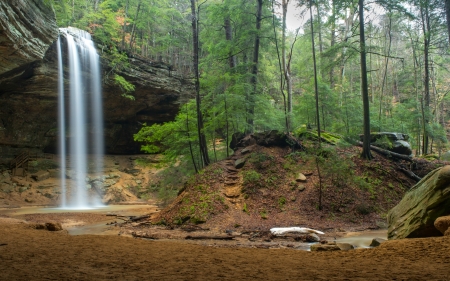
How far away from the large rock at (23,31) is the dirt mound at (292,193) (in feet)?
33.1

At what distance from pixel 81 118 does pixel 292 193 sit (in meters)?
17.8

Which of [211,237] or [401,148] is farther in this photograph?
[401,148]

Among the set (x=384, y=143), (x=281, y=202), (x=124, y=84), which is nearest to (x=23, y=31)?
(x=124, y=84)

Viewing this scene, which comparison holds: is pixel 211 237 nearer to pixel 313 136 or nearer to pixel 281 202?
pixel 281 202

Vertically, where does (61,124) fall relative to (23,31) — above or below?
below

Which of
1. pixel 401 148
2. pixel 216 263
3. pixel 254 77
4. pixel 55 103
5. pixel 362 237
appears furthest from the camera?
pixel 55 103

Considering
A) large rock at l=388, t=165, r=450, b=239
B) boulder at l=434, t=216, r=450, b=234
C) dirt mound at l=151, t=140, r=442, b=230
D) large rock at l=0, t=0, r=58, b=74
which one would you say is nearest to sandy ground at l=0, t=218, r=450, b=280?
boulder at l=434, t=216, r=450, b=234

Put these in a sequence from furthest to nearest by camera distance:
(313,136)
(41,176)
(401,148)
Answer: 1. (41,176)
2. (313,136)
3. (401,148)

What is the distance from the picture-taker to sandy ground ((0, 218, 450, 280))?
2.75m

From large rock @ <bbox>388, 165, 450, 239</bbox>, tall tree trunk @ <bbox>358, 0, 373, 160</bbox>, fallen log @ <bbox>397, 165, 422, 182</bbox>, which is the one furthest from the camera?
tall tree trunk @ <bbox>358, 0, 373, 160</bbox>

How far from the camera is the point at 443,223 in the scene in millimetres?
4039

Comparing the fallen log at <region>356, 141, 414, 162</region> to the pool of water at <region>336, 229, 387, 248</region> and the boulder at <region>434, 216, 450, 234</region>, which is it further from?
the boulder at <region>434, 216, 450, 234</region>

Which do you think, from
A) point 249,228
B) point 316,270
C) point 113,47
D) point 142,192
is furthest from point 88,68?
point 316,270

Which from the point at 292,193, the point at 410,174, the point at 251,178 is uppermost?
the point at 251,178
